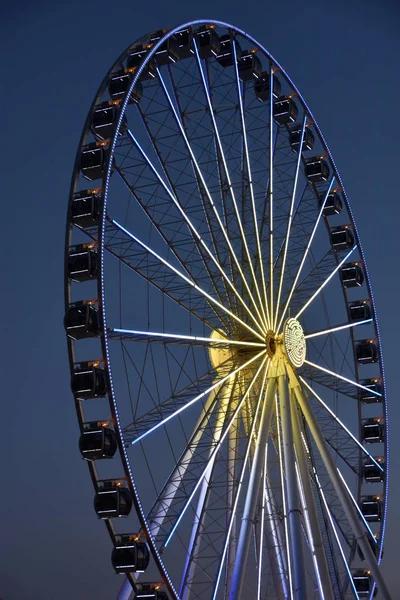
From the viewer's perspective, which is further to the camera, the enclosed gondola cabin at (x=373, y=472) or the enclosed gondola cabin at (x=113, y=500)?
the enclosed gondola cabin at (x=373, y=472)

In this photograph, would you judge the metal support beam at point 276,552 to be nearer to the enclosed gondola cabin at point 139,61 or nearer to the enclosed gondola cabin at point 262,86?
the enclosed gondola cabin at point 139,61

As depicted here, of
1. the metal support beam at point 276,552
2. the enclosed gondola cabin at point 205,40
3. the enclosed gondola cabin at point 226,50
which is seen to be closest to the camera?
the enclosed gondola cabin at point 205,40

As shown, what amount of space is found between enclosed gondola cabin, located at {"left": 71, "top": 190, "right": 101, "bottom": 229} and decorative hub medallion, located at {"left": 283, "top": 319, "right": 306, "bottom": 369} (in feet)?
21.3

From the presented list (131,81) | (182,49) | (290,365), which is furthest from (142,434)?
(182,49)

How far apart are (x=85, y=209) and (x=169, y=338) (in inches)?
137

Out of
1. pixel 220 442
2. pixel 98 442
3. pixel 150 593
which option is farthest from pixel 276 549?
pixel 98 442

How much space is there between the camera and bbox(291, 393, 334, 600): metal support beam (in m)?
26.3

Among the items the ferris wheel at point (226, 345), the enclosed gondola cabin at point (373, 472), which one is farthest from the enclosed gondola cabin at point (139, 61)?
the enclosed gondola cabin at point (373, 472)

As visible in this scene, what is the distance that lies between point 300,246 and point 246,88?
5.16m

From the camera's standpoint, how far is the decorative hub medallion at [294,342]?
28.6 metres

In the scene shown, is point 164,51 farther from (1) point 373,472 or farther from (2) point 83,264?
(1) point 373,472

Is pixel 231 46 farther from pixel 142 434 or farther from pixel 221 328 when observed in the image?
pixel 142 434

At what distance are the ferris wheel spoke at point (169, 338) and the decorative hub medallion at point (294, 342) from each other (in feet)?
2.41

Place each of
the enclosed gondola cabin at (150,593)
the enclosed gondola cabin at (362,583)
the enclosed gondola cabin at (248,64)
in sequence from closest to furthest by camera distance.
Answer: the enclosed gondola cabin at (150,593) < the enclosed gondola cabin at (248,64) < the enclosed gondola cabin at (362,583)
